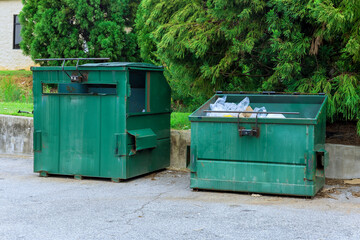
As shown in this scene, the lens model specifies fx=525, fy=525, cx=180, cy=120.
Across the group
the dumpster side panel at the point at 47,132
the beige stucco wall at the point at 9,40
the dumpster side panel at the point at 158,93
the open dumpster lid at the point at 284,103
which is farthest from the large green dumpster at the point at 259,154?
the beige stucco wall at the point at 9,40

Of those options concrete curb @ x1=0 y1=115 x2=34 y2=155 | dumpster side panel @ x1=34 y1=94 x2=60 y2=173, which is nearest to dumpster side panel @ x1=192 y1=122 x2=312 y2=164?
dumpster side panel @ x1=34 y1=94 x2=60 y2=173

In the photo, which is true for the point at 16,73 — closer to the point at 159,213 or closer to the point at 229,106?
the point at 229,106

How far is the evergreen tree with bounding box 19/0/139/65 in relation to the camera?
16.7 m

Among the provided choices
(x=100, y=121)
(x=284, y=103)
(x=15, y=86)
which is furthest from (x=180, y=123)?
(x=15, y=86)

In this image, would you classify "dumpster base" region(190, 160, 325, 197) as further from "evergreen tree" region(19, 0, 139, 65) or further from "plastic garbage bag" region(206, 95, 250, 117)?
"evergreen tree" region(19, 0, 139, 65)

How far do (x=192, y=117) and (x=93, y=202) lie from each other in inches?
64.1

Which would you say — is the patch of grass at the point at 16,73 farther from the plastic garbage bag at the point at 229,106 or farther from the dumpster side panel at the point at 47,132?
the plastic garbage bag at the point at 229,106

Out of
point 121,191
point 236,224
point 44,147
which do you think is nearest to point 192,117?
point 121,191

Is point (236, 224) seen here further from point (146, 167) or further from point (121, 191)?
point (146, 167)

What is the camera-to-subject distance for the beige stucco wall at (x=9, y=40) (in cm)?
2233

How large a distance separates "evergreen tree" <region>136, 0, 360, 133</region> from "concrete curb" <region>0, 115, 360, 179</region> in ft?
1.78

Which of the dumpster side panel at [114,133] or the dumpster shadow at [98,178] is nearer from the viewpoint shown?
the dumpster side panel at [114,133]

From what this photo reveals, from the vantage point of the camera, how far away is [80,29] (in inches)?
687

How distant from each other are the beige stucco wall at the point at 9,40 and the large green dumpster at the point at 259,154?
56.2 ft
